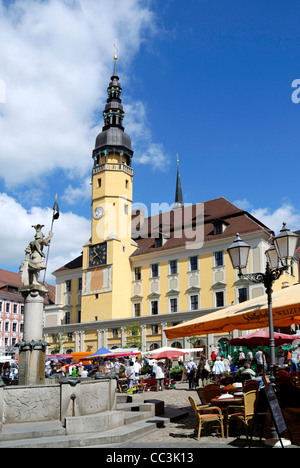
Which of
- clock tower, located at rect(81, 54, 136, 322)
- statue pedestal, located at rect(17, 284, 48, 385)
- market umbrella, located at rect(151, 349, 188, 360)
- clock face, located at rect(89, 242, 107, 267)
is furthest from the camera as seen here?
clock face, located at rect(89, 242, 107, 267)

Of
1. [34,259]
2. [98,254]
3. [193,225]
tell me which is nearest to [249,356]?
[34,259]

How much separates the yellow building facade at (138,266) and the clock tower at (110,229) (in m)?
0.10

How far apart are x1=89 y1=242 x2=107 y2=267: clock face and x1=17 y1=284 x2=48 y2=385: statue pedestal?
37.8 m

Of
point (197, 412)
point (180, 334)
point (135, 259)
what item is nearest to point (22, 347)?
point (180, 334)

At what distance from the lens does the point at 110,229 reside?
54.2 m

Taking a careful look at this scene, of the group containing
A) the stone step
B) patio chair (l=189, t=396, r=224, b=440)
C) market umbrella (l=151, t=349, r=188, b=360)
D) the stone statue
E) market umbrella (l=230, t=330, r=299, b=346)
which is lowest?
the stone step

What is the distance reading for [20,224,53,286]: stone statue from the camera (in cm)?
1525

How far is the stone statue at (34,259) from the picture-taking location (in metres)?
15.2

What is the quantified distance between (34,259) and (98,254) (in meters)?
38.2

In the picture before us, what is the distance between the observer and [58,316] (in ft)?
189

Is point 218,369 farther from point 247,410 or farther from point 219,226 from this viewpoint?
point 219,226

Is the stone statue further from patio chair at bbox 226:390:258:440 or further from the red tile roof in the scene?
the red tile roof

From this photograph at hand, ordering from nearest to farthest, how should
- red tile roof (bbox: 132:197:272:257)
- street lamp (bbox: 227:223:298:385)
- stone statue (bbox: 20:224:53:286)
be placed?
street lamp (bbox: 227:223:298:385), stone statue (bbox: 20:224:53:286), red tile roof (bbox: 132:197:272:257)

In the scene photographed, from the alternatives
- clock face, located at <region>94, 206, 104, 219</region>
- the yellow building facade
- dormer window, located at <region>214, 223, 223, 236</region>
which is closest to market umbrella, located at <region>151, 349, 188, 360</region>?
the yellow building facade
